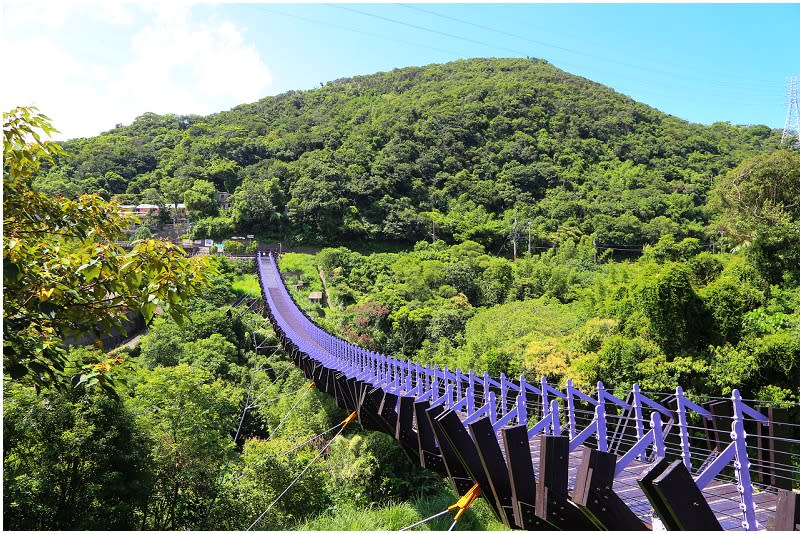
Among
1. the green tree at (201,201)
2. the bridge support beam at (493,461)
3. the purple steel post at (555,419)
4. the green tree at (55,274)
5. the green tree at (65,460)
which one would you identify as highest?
the green tree at (201,201)

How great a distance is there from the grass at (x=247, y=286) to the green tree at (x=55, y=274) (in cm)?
2541

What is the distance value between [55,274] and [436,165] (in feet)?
148

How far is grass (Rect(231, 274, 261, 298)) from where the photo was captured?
1115 inches

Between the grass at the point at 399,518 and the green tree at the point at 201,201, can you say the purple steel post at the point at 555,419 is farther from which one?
the green tree at the point at 201,201

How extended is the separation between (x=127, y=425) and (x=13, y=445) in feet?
5.25

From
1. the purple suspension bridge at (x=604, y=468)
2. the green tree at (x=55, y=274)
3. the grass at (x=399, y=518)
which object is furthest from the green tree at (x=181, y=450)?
the green tree at (x=55, y=274)

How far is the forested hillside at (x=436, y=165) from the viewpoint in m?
38.1

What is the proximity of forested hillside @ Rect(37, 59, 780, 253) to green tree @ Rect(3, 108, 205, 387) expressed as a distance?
113ft

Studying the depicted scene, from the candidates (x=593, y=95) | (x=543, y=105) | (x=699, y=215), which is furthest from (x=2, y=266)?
(x=593, y=95)

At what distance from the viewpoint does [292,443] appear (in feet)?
42.2

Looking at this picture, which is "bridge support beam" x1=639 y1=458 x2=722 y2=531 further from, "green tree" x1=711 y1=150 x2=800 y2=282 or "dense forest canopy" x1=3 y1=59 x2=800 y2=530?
"green tree" x1=711 y1=150 x2=800 y2=282

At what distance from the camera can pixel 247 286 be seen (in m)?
29.4

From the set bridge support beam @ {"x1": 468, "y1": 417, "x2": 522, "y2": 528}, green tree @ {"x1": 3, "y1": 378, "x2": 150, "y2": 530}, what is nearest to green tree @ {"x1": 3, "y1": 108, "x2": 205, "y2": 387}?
bridge support beam @ {"x1": 468, "y1": 417, "x2": 522, "y2": 528}

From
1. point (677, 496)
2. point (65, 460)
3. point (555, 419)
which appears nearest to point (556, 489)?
point (555, 419)
